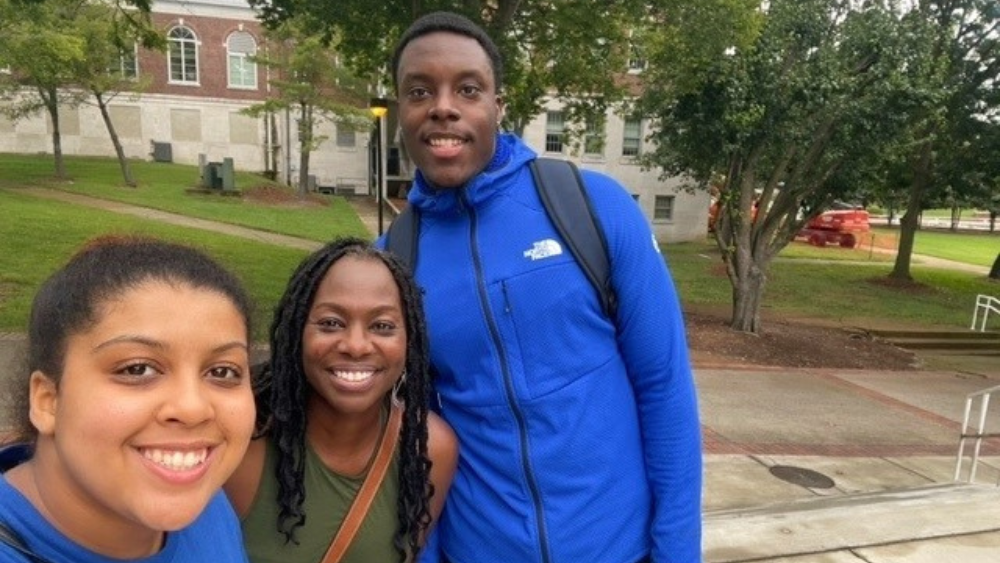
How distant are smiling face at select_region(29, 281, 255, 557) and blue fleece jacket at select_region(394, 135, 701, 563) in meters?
0.74

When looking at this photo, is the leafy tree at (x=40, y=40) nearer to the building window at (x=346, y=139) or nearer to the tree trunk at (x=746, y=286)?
the tree trunk at (x=746, y=286)

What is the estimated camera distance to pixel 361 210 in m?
26.8

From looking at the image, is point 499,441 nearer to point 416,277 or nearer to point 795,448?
point 416,277

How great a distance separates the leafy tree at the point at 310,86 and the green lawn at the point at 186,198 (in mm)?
3114

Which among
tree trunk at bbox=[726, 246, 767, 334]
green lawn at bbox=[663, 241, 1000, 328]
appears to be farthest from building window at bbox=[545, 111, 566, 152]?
tree trunk at bbox=[726, 246, 767, 334]

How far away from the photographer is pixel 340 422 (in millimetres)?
1794

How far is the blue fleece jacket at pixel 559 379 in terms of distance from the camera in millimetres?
1713

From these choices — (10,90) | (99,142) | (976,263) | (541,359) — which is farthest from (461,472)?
(99,142)

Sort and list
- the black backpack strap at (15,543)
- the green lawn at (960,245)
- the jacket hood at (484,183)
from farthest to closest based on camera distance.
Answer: the green lawn at (960,245) < the jacket hood at (484,183) < the black backpack strap at (15,543)

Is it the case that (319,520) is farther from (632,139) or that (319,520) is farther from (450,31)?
(632,139)

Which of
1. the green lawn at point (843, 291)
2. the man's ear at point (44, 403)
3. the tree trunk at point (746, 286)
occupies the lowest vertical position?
the green lawn at point (843, 291)

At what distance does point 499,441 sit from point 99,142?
135ft

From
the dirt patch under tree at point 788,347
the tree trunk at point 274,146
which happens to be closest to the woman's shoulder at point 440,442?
the dirt patch under tree at point 788,347

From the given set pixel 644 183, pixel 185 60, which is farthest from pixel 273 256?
pixel 185 60
